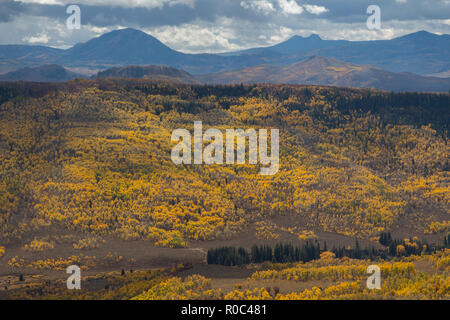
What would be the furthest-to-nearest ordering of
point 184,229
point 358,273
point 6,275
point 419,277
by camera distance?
point 184,229 → point 6,275 → point 358,273 → point 419,277

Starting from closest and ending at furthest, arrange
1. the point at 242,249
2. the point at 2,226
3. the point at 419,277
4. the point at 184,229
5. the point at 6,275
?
the point at 419,277 → the point at 6,275 → the point at 242,249 → the point at 2,226 → the point at 184,229

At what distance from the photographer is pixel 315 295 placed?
383 ft

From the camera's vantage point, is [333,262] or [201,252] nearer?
[333,262]

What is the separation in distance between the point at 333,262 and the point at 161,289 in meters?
61.2

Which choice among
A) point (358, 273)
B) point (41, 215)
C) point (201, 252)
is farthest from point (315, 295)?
point (41, 215)

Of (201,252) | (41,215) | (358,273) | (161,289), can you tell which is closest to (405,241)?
(358,273)

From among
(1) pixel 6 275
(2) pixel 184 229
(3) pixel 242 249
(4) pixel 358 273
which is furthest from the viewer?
(2) pixel 184 229

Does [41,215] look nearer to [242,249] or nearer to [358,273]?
[242,249]

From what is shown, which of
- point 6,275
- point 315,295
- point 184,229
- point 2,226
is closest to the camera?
point 315,295

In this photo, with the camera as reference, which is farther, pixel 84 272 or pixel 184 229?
pixel 184 229

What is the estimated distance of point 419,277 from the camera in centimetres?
12794

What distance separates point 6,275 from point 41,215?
1693 inches

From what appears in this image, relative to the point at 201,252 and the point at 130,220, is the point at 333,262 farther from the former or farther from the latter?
the point at 130,220

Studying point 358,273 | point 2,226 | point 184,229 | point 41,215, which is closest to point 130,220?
point 184,229
